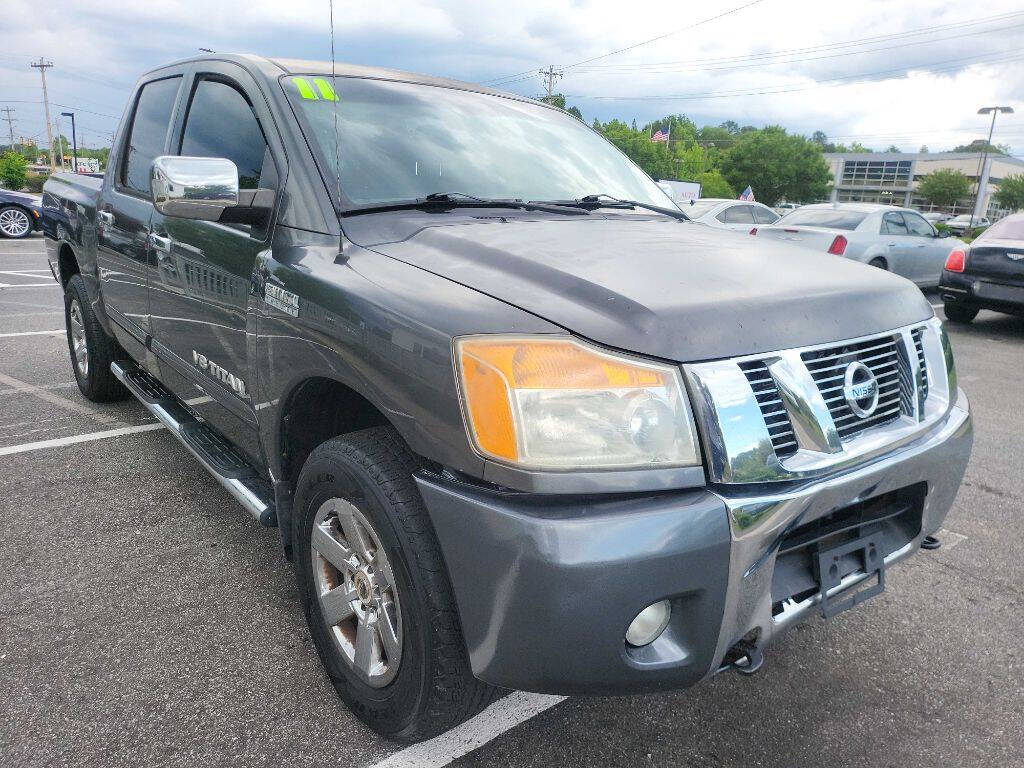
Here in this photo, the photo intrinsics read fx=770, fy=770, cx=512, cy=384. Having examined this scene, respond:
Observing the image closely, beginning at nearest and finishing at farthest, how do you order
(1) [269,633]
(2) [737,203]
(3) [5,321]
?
(1) [269,633] → (3) [5,321] → (2) [737,203]

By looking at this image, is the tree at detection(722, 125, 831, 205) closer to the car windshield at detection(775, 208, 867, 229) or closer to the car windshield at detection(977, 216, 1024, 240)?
the car windshield at detection(775, 208, 867, 229)

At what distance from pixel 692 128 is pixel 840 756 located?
5115 inches

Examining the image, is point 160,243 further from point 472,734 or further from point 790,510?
point 790,510

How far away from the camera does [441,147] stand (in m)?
2.61

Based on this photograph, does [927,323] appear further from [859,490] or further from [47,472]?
[47,472]

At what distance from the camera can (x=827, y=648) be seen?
252 cm

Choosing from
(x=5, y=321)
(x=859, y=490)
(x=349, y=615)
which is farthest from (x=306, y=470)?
(x=5, y=321)

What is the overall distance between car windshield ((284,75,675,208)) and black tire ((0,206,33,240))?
52.5 feet

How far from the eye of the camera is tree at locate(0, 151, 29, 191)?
32.2 meters

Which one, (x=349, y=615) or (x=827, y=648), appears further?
(x=827, y=648)

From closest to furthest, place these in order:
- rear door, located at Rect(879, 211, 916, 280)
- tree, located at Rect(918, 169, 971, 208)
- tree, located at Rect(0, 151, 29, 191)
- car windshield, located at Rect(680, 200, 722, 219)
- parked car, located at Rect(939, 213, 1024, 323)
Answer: parked car, located at Rect(939, 213, 1024, 323), rear door, located at Rect(879, 211, 916, 280), car windshield, located at Rect(680, 200, 722, 219), tree, located at Rect(0, 151, 29, 191), tree, located at Rect(918, 169, 971, 208)

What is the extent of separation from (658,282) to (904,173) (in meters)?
116

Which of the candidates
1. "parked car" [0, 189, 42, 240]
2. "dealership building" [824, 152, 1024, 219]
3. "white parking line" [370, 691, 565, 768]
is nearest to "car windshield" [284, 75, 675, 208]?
"white parking line" [370, 691, 565, 768]

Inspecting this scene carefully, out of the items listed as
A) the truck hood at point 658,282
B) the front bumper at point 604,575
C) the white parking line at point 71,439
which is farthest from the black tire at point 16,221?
the front bumper at point 604,575
